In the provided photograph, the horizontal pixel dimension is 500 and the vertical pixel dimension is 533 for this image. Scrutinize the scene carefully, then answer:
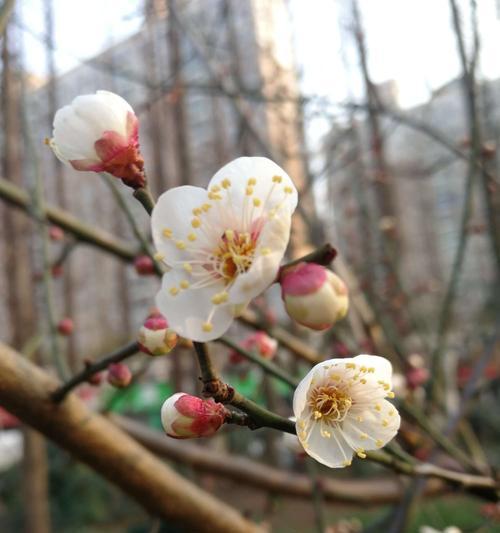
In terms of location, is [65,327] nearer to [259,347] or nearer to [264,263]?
[259,347]

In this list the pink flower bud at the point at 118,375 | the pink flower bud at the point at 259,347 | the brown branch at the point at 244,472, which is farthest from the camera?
the brown branch at the point at 244,472

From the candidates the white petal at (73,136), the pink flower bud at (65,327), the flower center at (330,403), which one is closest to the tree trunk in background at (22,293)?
the pink flower bud at (65,327)

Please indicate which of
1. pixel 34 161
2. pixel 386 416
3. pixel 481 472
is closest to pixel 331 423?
pixel 386 416

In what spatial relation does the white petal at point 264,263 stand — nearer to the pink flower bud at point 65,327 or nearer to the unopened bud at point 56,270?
the pink flower bud at point 65,327

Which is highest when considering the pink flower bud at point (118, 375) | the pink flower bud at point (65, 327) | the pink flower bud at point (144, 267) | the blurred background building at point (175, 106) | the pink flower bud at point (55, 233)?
the blurred background building at point (175, 106)

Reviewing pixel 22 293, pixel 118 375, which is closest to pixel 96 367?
pixel 118 375

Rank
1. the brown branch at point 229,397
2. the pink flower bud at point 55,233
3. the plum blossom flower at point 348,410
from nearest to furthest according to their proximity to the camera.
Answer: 1. the brown branch at point 229,397
2. the plum blossom flower at point 348,410
3. the pink flower bud at point 55,233

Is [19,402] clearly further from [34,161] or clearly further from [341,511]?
[341,511]
